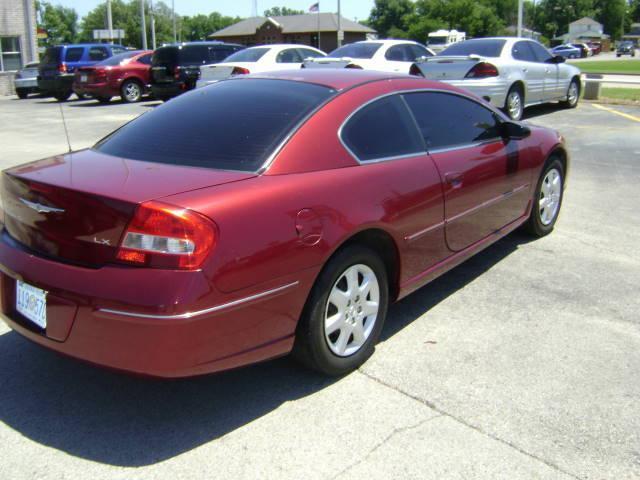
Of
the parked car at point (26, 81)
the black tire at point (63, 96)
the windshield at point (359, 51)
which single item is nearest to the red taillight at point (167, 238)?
the windshield at point (359, 51)

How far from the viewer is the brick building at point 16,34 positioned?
29.7 m

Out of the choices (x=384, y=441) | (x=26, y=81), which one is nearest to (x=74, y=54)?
(x=26, y=81)

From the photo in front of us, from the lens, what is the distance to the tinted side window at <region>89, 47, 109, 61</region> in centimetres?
2283

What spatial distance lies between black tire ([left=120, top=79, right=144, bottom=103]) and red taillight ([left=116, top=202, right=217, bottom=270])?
62.5 feet

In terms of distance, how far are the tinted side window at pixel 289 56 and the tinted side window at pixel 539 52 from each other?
6079 mm

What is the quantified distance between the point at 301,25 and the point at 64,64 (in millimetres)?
61149

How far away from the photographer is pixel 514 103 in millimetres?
12492

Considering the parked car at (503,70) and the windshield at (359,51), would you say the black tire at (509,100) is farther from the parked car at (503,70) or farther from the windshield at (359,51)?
the windshield at (359,51)

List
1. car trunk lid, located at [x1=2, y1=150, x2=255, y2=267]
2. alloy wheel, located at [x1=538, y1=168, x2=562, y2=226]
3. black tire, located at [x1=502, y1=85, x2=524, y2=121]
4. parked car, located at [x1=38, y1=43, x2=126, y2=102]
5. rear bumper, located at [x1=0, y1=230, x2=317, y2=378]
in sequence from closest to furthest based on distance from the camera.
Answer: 1. rear bumper, located at [x1=0, y1=230, x2=317, y2=378]
2. car trunk lid, located at [x1=2, y1=150, x2=255, y2=267]
3. alloy wheel, located at [x1=538, y1=168, x2=562, y2=226]
4. black tire, located at [x1=502, y1=85, x2=524, y2=121]
5. parked car, located at [x1=38, y1=43, x2=126, y2=102]

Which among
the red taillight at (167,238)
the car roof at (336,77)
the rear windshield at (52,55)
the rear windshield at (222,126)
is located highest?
the rear windshield at (52,55)

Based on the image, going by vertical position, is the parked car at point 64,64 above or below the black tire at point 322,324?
above

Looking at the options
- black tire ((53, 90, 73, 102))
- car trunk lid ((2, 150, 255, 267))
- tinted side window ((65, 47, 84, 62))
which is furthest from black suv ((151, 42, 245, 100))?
car trunk lid ((2, 150, 255, 267))

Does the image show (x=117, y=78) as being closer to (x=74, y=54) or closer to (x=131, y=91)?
(x=131, y=91)

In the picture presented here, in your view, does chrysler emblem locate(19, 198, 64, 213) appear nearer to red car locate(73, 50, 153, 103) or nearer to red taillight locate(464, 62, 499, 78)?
red taillight locate(464, 62, 499, 78)
